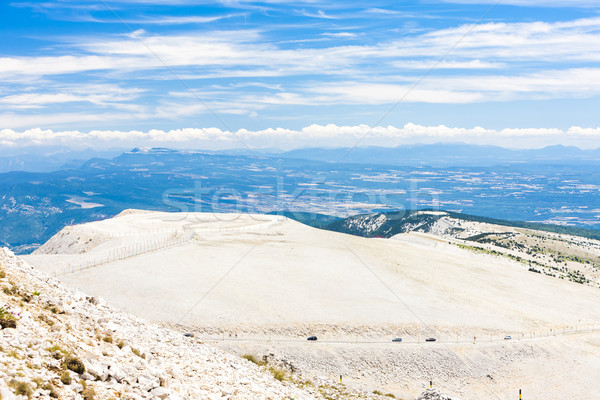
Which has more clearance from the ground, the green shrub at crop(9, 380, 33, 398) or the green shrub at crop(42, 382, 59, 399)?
the green shrub at crop(9, 380, 33, 398)

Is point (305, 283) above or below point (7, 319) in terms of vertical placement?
below

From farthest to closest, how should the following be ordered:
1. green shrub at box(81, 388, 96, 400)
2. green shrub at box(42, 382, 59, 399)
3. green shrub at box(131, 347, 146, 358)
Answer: green shrub at box(131, 347, 146, 358) < green shrub at box(81, 388, 96, 400) < green shrub at box(42, 382, 59, 399)

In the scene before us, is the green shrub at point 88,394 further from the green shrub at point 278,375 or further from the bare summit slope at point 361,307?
the bare summit slope at point 361,307

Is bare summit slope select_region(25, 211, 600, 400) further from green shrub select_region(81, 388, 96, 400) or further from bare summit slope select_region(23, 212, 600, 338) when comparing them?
green shrub select_region(81, 388, 96, 400)

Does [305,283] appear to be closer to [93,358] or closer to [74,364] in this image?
[93,358]

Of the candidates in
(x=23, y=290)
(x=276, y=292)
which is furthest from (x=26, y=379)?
(x=276, y=292)

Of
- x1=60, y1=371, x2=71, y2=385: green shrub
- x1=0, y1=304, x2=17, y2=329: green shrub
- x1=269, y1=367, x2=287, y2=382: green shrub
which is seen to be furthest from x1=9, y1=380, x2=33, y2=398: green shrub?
x1=269, y1=367, x2=287, y2=382: green shrub

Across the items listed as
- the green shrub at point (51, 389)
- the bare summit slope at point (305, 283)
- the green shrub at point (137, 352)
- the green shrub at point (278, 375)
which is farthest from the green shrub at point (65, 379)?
the bare summit slope at point (305, 283)

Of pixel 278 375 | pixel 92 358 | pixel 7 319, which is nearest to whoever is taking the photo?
pixel 7 319

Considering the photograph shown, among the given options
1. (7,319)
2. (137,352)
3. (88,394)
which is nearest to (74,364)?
(88,394)
